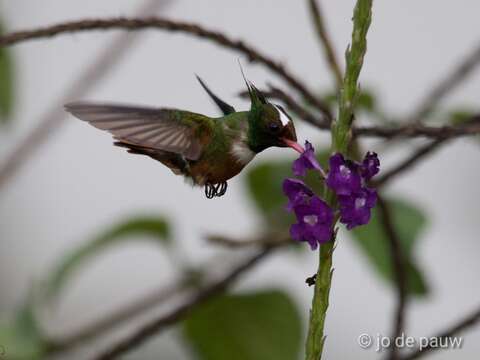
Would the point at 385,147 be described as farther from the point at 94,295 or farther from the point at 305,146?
the point at 94,295

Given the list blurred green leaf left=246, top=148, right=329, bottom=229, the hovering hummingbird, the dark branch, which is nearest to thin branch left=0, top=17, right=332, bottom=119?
the hovering hummingbird

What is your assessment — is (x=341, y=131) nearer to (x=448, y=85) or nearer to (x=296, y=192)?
(x=296, y=192)

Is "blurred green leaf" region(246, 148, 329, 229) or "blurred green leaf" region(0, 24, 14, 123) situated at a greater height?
"blurred green leaf" region(0, 24, 14, 123)

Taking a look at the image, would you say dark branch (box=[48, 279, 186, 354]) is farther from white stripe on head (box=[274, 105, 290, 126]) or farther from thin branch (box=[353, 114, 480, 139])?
white stripe on head (box=[274, 105, 290, 126])

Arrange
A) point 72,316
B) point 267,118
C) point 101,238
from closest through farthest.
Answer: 1. point 267,118
2. point 101,238
3. point 72,316

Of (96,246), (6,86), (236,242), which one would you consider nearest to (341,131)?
(236,242)

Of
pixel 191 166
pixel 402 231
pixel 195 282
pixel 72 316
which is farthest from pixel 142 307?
pixel 72 316

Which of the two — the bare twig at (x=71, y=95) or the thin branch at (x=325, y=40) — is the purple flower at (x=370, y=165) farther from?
the bare twig at (x=71, y=95)

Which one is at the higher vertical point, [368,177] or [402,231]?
[368,177]
